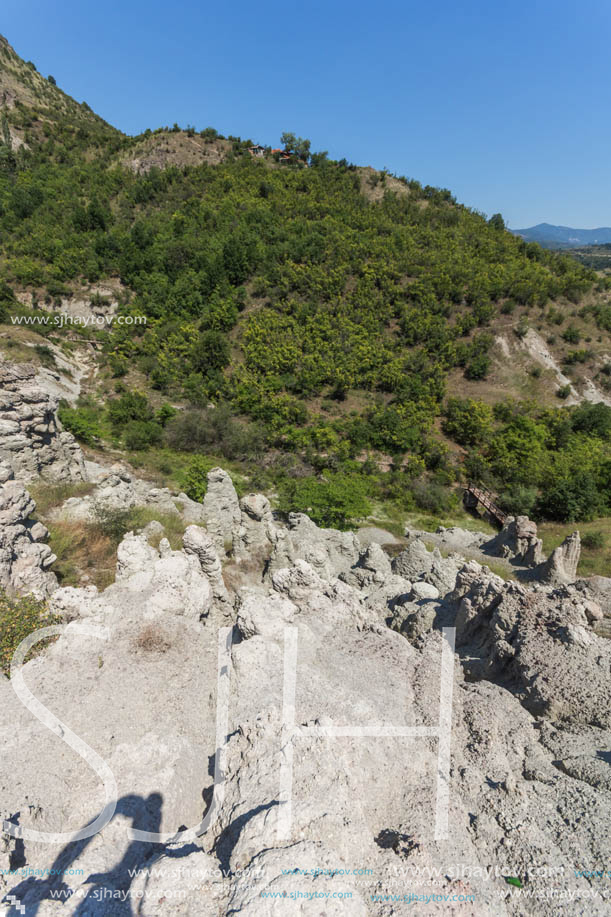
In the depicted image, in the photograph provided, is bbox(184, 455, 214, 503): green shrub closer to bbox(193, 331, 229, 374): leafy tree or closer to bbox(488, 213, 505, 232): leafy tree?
bbox(193, 331, 229, 374): leafy tree

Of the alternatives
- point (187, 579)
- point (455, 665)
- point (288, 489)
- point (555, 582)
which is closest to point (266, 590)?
point (187, 579)

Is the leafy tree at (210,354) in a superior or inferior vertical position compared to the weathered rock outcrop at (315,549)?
superior

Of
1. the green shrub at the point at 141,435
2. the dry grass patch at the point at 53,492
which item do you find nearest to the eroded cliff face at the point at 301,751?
the dry grass patch at the point at 53,492

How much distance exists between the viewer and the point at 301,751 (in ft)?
11.7

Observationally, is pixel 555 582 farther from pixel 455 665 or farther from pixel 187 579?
pixel 187 579

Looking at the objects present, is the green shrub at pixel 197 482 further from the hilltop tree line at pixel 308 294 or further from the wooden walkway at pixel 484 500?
the wooden walkway at pixel 484 500

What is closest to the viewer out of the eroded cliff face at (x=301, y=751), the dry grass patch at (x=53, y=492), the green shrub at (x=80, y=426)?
the eroded cliff face at (x=301, y=751)

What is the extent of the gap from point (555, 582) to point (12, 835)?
1296cm

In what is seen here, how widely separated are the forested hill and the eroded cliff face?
12404 millimetres

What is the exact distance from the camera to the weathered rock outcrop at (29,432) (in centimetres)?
1103

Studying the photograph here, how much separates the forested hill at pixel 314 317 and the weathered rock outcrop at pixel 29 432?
29.1ft

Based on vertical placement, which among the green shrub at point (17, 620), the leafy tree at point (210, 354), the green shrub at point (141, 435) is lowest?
the green shrub at point (141, 435)

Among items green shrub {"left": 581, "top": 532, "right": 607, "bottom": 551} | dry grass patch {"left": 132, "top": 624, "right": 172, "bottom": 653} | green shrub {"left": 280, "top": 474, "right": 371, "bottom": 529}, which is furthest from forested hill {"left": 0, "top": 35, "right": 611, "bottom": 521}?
dry grass patch {"left": 132, "top": 624, "right": 172, "bottom": 653}

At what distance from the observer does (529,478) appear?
2511 centimetres
